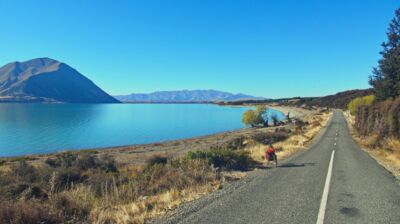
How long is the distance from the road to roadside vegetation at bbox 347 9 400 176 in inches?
147

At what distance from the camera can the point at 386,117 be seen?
23828 mm

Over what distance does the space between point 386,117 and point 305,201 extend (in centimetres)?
1939

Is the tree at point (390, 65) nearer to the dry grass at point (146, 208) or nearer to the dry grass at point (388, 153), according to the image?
the dry grass at point (388, 153)

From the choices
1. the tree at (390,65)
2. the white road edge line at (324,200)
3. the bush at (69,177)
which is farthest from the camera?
the tree at (390,65)

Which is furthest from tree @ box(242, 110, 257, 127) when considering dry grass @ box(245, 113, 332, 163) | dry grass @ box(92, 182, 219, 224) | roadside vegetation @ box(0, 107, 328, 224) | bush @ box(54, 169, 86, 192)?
dry grass @ box(92, 182, 219, 224)

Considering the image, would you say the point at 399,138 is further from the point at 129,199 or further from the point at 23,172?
the point at 23,172

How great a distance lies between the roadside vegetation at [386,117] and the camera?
1982cm

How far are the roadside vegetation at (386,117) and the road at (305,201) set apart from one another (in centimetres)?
372

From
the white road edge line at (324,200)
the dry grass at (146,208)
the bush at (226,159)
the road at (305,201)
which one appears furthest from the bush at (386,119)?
the dry grass at (146,208)

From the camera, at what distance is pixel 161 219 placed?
6.94 m

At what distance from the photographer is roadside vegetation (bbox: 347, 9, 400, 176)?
19.8 m

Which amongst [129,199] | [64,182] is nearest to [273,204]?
[129,199]

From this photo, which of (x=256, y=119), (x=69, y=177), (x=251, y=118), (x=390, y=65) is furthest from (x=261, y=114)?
(x=69, y=177)

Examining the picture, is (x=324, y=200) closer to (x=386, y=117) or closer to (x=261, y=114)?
(x=386, y=117)
